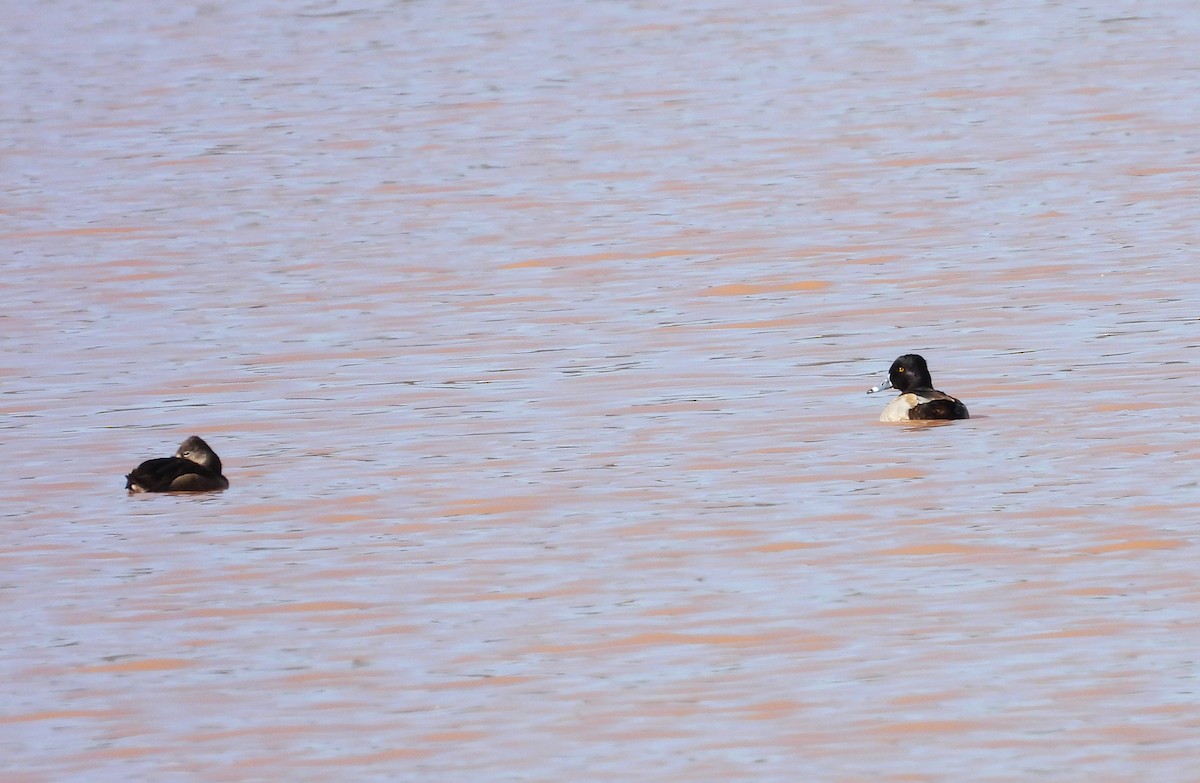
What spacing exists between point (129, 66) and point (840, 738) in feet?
84.0

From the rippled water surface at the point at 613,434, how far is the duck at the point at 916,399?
0.09 meters

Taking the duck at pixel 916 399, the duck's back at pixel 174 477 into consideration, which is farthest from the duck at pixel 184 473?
the duck at pixel 916 399

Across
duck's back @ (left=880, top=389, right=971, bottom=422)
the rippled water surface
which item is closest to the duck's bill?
the rippled water surface

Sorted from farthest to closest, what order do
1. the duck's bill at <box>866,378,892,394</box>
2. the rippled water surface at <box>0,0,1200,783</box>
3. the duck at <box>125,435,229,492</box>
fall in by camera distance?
the duck's bill at <box>866,378,892,394</box> → the duck at <box>125,435,229,492</box> → the rippled water surface at <box>0,0,1200,783</box>

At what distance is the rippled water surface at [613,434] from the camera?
27.6ft

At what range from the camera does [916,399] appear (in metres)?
12.7

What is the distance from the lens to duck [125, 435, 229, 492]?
38.9ft

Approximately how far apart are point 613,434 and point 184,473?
2196 millimetres

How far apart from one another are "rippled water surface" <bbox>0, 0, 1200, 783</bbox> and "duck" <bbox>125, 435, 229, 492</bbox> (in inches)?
4.4

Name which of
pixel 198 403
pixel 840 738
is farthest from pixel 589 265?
pixel 840 738

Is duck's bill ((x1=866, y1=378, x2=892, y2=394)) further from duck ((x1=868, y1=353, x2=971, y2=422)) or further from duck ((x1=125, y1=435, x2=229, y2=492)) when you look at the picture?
duck ((x1=125, y1=435, x2=229, y2=492))

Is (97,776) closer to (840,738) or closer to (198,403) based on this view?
(840,738)

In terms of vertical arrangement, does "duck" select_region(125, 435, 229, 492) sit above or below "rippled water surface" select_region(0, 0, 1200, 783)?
above

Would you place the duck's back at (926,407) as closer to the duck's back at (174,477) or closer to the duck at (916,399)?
the duck at (916,399)
